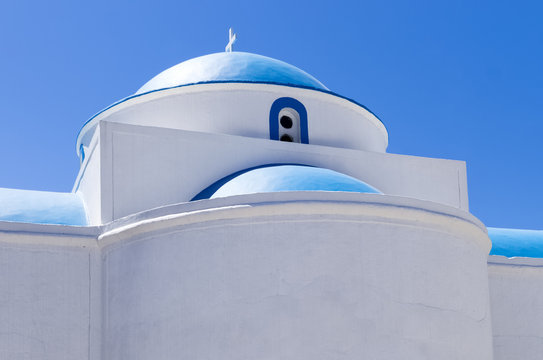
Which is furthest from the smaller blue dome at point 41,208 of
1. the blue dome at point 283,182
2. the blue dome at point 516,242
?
the blue dome at point 516,242

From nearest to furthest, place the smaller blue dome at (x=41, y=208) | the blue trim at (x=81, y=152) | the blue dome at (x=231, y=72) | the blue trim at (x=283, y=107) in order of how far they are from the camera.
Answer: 1. the smaller blue dome at (x=41, y=208)
2. the blue trim at (x=283, y=107)
3. the blue dome at (x=231, y=72)
4. the blue trim at (x=81, y=152)

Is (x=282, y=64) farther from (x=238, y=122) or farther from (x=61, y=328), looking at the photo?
(x=61, y=328)

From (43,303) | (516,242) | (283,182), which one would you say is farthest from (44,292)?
(516,242)

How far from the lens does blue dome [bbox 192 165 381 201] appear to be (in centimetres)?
1047

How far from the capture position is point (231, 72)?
43.1 ft

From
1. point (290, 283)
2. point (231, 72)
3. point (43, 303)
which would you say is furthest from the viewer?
point (231, 72)

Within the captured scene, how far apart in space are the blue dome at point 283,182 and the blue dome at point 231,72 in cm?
215

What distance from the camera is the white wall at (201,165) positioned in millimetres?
10961

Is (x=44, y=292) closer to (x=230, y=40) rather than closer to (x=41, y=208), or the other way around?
(x=41, y=208)

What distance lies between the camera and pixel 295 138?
42.5 feet

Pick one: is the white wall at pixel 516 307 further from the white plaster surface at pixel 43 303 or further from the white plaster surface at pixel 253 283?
the white plaster surface at pixel 43 303

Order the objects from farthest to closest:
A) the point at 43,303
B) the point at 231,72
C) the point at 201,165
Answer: the point at 231,72 < the point at 201,165 < the point at 43,303

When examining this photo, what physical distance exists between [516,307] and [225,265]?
4.69 meters

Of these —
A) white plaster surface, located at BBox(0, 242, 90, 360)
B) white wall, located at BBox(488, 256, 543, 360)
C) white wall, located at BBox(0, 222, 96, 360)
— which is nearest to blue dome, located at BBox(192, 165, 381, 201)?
white wall, located at BBox(0, 222, 96, 360)
